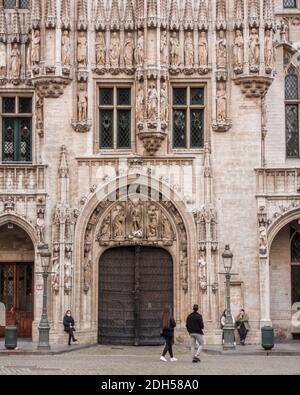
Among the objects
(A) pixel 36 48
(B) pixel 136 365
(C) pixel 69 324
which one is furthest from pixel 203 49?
(B) pixel 136 365

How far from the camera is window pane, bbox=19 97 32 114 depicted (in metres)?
39.8

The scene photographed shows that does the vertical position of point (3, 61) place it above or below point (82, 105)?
above

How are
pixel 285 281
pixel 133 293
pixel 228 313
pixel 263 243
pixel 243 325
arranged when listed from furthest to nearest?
pixel 285 281 → pixel 133 293 → pixel 263 243 → pixel 243 325 → pixel 228 313

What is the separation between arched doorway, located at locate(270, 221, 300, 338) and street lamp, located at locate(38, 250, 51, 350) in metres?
9.47

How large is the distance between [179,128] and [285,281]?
7.56 meters

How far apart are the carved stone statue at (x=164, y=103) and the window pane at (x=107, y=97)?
2.15 m

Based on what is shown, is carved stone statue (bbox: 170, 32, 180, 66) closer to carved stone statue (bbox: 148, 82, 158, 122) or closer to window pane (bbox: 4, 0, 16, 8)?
carved stone statue (bbox: 148, 82, 158, 122)

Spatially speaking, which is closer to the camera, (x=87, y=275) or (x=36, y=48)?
(x=87, y=275)

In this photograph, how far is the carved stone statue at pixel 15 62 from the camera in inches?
1540

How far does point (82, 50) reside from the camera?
126ft

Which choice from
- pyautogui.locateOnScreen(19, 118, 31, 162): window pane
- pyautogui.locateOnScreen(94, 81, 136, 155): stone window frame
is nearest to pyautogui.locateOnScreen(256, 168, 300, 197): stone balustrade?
pyautogui.locateOnScreen(94, 81, 136, 155): stone window frame

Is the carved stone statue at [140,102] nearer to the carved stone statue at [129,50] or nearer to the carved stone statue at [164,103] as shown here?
the carved stone statue at [164,103]

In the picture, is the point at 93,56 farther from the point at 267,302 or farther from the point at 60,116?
the point at 267,302

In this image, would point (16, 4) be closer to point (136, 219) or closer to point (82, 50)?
point (82, 50)
